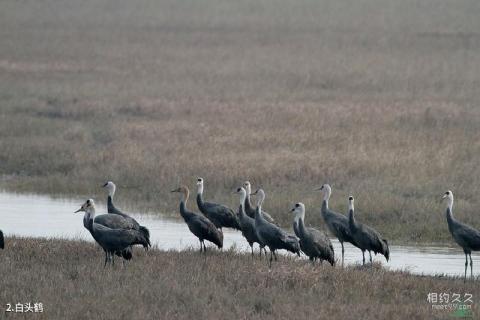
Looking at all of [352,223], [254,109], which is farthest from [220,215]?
[254,109]

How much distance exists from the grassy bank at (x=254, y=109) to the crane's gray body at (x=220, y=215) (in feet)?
9.77

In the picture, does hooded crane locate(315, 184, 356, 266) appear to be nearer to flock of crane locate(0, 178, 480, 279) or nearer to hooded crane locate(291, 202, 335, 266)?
flock of crane locate(0, 178, 480, 279)

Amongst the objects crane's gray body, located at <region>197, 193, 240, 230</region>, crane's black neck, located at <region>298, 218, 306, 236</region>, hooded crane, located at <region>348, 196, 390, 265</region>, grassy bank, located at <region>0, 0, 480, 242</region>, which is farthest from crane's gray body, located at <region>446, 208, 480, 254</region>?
grassy bank, located at <region>0, 0, 480, 242</region>

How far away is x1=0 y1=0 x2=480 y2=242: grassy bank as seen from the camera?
74.2 ft

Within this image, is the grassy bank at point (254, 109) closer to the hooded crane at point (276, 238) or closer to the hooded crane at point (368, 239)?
the hooded crane at point (368, 239)

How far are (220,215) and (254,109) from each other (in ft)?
46.6

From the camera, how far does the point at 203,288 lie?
13.3 metres

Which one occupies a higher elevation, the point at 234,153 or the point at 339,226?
the point at 234,153

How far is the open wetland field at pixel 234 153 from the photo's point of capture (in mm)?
13438

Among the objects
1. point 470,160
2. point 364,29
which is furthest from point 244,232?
point 364,29

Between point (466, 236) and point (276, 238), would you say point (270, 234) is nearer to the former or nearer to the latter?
point (276, 238)

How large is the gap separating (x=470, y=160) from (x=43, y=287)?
43.9 feet

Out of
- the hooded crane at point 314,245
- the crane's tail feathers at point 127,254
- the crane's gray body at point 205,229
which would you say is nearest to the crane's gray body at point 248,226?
the crane's gray body at point 205,229

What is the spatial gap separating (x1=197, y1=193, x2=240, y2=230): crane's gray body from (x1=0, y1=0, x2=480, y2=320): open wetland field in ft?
1.29
